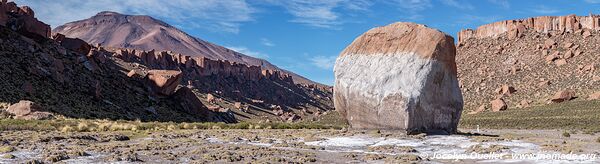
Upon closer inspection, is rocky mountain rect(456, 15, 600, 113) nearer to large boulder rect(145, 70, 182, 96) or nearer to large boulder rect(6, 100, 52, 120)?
large boulder rect(145, 70, 182, 96)

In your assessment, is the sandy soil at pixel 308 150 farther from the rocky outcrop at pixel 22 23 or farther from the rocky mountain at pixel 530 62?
the rocky mountain at pixel 530 62

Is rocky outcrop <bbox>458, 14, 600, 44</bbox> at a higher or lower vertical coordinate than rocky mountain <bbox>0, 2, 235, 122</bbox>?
higher

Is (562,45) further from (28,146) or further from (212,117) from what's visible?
(28,146)

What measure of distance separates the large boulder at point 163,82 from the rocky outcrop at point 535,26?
66.2m

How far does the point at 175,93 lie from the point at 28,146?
52371 millimetres

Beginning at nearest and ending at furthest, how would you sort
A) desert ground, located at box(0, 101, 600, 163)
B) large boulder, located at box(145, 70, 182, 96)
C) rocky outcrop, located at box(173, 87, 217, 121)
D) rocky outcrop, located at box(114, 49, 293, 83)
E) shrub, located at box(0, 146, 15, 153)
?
1. desert ground, located at box(0, 101, 600, 163)
2. shrub, located at box(0, 146, 15, 153)
3. rocky outcrop, located at box(173, 87, 217, 121)
4. large boulder, located at box(145, 70, 182, 96)
5. rocky outcrop, located at box(114, 49, 293, 83)

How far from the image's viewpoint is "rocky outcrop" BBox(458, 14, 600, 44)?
96.3 meters

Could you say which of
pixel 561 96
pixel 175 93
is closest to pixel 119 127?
pixel 175 93

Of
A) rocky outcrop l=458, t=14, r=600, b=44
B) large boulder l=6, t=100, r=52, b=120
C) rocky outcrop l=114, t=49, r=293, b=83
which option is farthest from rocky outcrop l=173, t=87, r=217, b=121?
rocky outcrop l=458, t=14, r=600, b=44

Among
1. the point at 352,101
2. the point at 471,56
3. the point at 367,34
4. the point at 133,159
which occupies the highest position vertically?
the point at 471,56

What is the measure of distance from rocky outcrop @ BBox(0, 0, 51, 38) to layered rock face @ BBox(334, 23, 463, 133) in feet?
164

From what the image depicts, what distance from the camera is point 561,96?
70.9 metres

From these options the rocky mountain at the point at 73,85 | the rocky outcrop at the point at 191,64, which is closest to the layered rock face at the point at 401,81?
the rocky mountain at the point at 73,85

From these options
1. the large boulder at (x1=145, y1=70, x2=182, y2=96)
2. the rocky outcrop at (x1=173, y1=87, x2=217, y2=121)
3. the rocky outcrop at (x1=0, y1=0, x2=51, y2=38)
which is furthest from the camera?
the large boulder at (x1=145, y1=70, x2=182, y2=96)
